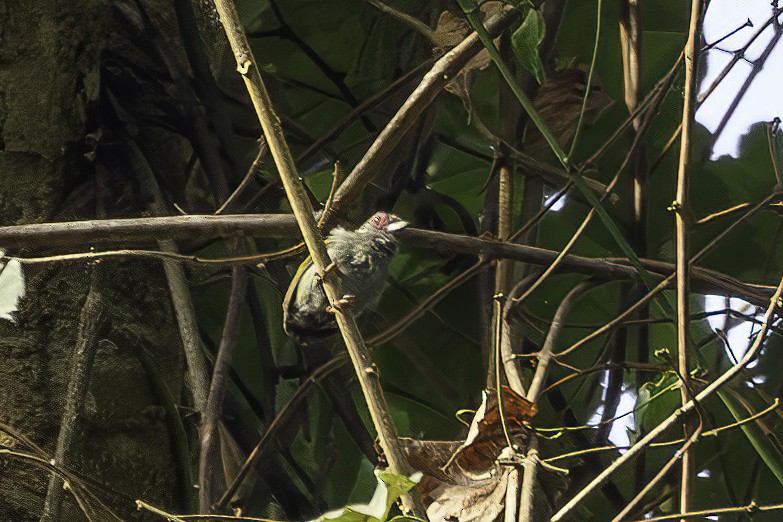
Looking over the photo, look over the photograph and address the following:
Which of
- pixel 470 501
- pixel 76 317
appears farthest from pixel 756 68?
pixel 76 317

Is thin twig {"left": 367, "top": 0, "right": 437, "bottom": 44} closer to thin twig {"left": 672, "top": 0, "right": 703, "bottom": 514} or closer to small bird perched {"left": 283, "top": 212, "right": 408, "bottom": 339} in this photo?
small bird perched {"left": 283, "top": 212, "right": 408, "bottom": 339}

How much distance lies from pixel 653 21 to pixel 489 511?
1.01 m

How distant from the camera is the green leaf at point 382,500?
47cm

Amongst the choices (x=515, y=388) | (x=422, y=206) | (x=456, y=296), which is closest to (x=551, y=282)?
(x=456, y=296)

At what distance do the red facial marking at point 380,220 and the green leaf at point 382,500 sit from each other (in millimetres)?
745

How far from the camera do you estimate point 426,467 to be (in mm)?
717

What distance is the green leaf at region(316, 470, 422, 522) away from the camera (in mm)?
469

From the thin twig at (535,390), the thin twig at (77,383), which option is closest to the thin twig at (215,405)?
the thin twig at (77,383)

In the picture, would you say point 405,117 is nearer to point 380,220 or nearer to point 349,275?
point 380,220

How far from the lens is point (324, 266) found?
1.87 ft

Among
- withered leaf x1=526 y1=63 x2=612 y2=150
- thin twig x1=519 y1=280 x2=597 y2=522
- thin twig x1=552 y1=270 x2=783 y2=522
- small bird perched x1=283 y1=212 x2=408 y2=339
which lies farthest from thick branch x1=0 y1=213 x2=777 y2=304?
thin twig x1=552 y1=270 x2=783 y2=522

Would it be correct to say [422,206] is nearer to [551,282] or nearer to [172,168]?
[551,282]

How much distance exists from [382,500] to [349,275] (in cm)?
85

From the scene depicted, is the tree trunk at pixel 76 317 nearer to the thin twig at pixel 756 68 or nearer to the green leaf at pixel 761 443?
the green leaf at pixel 761 443
